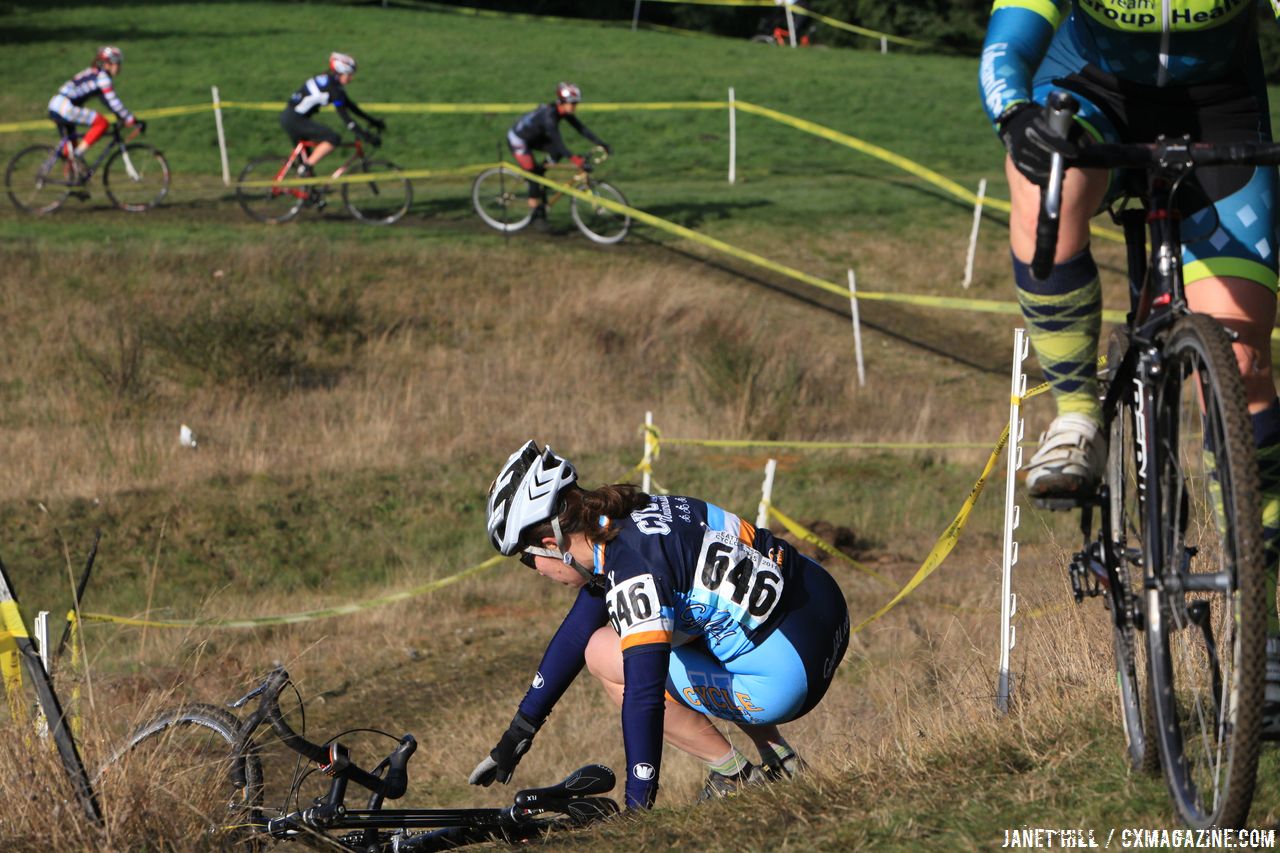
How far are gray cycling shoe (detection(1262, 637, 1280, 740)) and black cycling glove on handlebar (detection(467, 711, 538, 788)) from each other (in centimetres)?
238

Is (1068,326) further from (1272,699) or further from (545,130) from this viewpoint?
(545,130)

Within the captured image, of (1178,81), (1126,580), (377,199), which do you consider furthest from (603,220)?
(1126,580)

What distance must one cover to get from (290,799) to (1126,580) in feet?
8.39

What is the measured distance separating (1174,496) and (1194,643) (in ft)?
3.72

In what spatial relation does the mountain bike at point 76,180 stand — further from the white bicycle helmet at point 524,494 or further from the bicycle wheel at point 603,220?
the white bicycle helmet at point 524,494

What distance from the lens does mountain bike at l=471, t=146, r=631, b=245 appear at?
20.0 m

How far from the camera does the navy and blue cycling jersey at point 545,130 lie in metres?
19.3

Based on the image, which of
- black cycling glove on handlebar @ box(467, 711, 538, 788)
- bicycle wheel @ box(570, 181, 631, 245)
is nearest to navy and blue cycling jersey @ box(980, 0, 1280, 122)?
black cycling glove on handlebar @ box(467, 711, 538, 788)

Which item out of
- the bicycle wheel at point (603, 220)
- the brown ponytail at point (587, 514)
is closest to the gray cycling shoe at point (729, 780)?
the brown ponytail at point (587, 514)

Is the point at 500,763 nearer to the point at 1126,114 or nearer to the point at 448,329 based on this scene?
the point at 1126,114

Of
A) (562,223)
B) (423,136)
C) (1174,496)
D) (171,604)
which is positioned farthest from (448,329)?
(1174,496)

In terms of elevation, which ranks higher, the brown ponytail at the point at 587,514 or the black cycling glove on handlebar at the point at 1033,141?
the black cycling glove on handlebar at the point at 1033,141

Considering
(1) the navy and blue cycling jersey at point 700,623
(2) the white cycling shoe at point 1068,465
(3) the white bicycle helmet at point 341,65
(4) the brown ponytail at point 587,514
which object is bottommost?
(1) the navy and blue cycling jersey at point 700,623

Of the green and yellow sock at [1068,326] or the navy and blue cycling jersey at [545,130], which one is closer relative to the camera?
the green and yellow sock at [1068,326]
